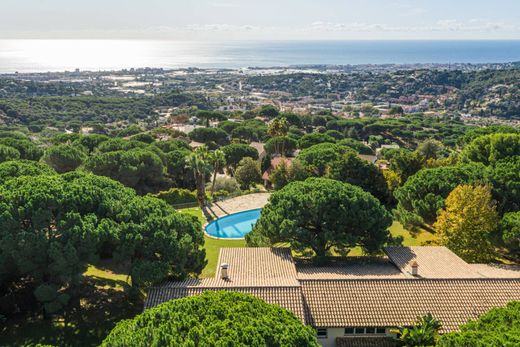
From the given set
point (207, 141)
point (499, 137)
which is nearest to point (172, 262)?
point (499, 137)

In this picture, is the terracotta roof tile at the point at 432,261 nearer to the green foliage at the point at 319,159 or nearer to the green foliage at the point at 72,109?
the green foliage at the point at 319,159

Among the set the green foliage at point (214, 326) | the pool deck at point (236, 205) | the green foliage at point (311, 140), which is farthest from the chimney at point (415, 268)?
the green foliage at point (311, 140)

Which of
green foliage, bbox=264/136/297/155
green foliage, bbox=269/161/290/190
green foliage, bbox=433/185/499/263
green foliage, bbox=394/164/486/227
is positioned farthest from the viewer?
green foliage, bbox=264/136/297/155

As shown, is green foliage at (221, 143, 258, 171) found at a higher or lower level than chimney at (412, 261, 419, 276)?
lower

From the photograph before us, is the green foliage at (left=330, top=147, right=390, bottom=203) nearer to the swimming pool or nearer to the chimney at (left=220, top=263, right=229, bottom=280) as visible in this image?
the swimming pool

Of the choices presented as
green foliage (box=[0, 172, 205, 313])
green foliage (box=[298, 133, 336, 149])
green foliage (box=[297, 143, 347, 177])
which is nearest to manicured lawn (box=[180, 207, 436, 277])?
green foliage (box=[0, 172, 205, 313])

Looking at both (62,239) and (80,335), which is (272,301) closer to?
(80,335)
